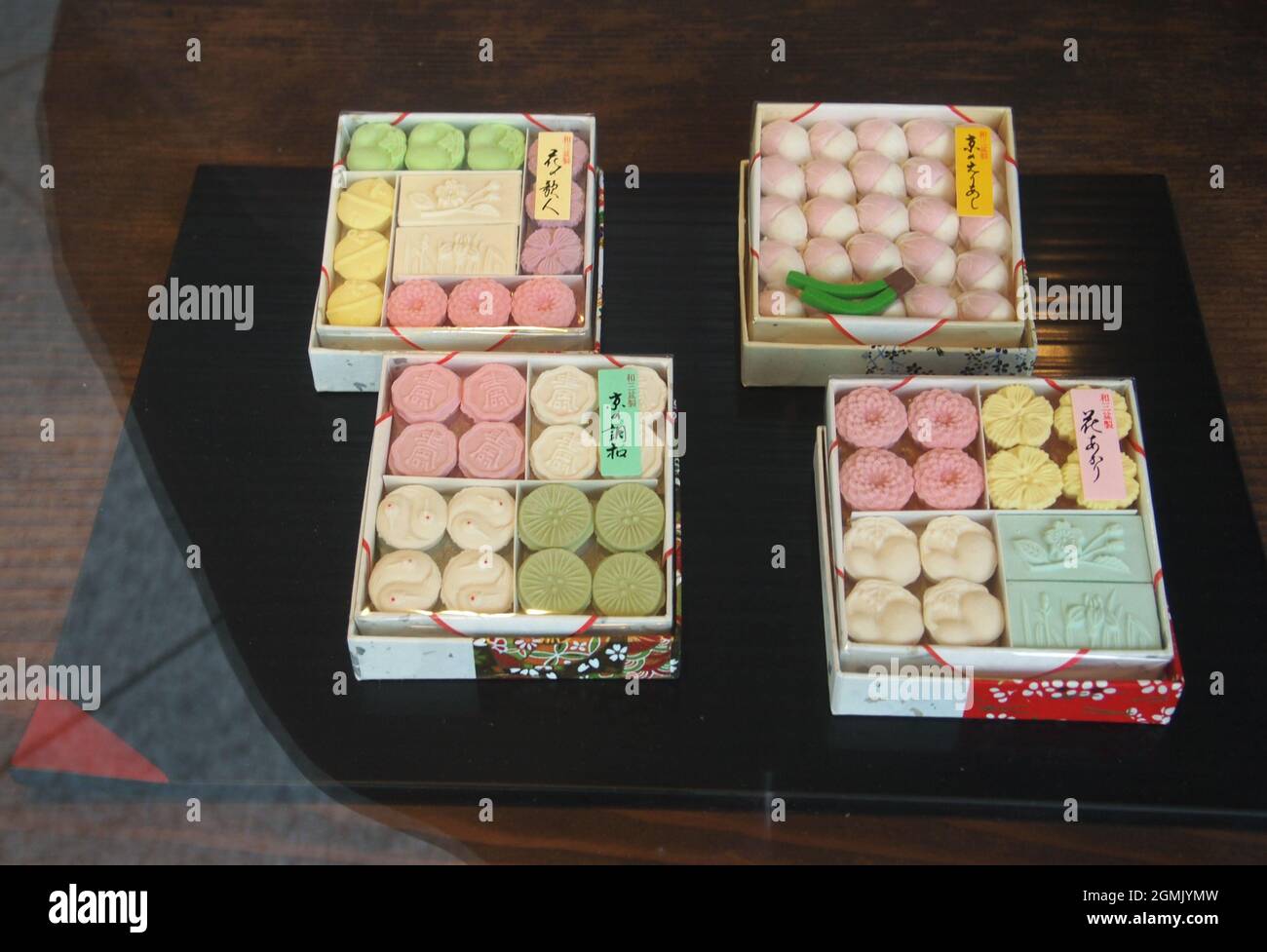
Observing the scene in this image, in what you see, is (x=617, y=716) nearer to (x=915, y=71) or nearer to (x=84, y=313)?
(x=84, y=313)

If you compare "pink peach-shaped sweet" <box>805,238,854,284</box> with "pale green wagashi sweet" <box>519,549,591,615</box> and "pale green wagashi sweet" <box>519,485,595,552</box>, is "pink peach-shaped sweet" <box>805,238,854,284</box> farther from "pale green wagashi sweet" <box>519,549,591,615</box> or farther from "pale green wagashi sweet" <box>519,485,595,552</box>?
"pale green wagashi sweet" <box>519,549,591,615</box>

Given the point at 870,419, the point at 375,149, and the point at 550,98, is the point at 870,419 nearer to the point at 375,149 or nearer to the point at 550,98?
the point at 375,149

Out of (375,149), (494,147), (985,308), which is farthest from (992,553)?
(375,149)

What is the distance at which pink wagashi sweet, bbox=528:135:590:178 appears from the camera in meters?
2.64

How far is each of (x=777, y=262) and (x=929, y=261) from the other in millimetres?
309

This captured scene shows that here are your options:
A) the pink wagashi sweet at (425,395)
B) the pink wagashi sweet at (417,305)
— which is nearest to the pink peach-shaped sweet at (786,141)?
the pink wagashi sweet at (417,305)

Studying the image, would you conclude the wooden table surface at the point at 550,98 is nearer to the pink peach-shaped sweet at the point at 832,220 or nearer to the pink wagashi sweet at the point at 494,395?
the pink peach-shaped sweet at the point at 832,220

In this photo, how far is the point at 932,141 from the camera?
8.65 ft

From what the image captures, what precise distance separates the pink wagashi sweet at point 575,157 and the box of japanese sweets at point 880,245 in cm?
36

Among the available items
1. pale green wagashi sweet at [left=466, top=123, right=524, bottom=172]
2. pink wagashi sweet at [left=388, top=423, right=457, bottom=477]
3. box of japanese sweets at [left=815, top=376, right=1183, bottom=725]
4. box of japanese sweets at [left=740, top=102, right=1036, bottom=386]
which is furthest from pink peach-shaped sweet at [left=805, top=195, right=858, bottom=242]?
pink wagashi sweet at [left=388, top=423, right=457, bottom=477]

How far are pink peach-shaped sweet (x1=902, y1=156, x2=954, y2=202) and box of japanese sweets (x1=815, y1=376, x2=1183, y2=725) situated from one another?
53 cm

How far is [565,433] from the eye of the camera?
2.26m
